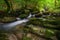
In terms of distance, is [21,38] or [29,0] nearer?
[21,38]

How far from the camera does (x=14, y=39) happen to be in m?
7.70

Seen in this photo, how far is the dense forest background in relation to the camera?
315 inches

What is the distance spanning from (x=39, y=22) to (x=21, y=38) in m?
2.37

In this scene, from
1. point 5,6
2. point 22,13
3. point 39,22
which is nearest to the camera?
point 39,22

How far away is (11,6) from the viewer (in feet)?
47.3

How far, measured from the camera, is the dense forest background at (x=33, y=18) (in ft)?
26.3

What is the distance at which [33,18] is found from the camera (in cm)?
1117

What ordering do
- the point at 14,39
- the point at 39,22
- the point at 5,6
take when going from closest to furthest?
the point at 14,39
the point at 39,22
the point at 5,6

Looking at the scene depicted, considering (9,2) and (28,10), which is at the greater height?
(9,2)

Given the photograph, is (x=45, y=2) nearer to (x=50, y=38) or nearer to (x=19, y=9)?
(x=19, y=9)

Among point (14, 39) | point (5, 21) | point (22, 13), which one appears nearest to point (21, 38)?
point (14, 39)

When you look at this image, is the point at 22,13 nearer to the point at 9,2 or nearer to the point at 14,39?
the point at 9,2

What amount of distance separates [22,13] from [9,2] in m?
1.78

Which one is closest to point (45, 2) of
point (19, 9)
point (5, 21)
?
point (19, 9)
